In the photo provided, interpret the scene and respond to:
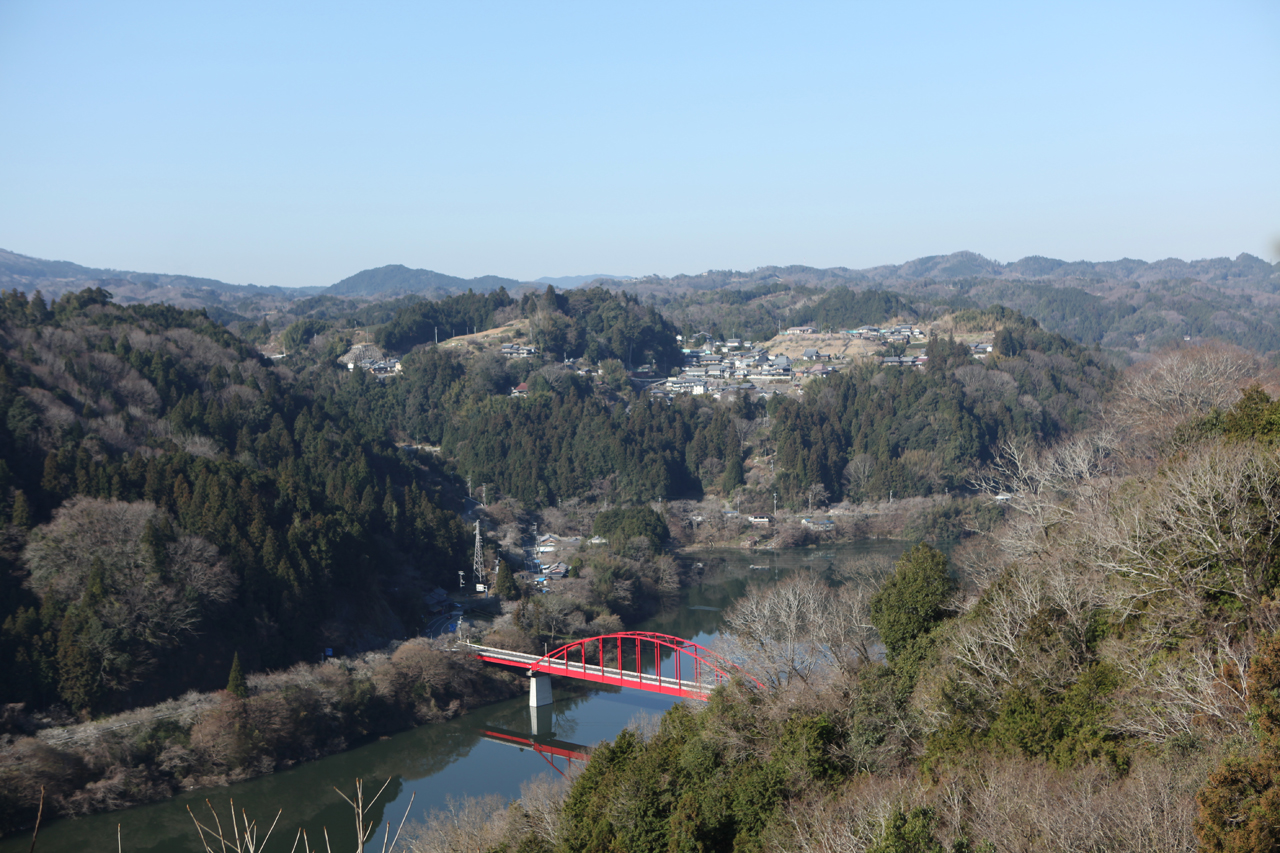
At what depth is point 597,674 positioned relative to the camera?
838 inches

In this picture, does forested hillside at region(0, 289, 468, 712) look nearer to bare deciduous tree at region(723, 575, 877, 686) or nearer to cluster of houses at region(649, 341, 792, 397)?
bare deciduous tree at region(723, 575, 877, 686)

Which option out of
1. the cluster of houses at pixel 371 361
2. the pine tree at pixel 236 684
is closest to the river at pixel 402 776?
the pine tree at pixel 236 684

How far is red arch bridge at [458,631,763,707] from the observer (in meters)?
19.5

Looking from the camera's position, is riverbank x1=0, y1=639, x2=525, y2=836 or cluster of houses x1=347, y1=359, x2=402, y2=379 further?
cluster of houses x1=347, y1=359, x2=402, y2=379

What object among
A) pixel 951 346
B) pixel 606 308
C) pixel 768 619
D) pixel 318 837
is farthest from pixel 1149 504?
pixel 606 308

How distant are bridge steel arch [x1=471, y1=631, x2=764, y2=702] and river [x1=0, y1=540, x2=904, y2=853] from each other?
0.80 m

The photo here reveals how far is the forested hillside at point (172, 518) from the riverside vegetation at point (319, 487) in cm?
7

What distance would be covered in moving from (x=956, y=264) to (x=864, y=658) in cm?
18172

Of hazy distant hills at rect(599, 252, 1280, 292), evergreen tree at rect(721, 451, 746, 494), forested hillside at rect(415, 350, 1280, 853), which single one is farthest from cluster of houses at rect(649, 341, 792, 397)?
hazy distant hills at rect(599, 252, 1280, 292)

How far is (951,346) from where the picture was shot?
179 feet

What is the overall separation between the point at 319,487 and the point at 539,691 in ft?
39.0

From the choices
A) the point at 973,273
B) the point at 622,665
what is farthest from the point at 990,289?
the point at 622,665

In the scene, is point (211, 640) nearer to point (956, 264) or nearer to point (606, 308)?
point (606, 308)

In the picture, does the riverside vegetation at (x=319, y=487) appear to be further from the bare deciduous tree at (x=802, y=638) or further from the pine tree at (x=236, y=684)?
the bare deciduous tree at (x=802, y=638)
